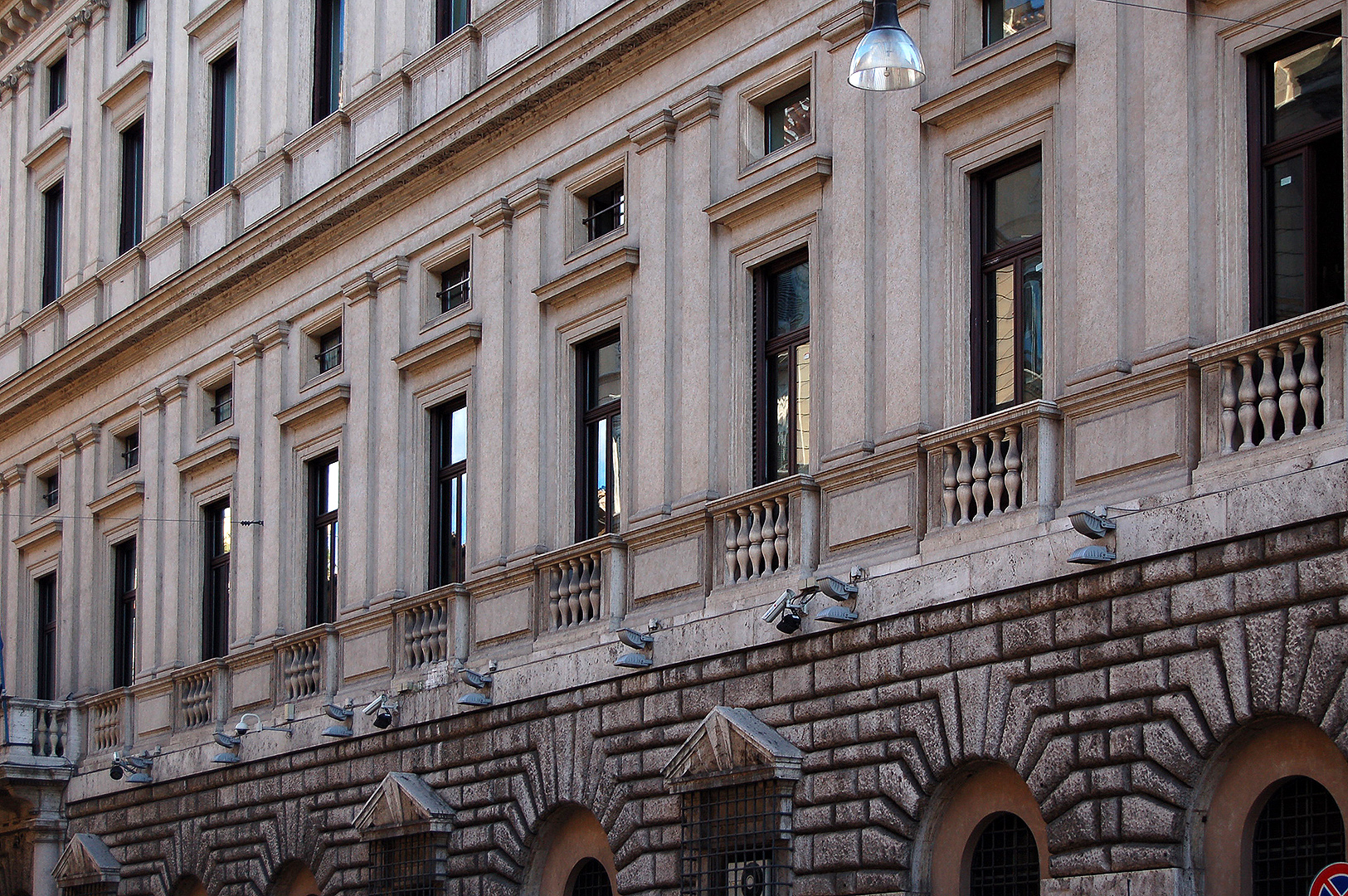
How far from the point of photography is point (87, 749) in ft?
92.7

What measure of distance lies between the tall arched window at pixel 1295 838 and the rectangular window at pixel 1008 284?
3.52m

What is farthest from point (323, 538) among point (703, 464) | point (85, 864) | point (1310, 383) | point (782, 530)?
point (1310, 383)

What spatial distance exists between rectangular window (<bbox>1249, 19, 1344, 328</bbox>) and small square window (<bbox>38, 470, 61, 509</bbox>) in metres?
21.3

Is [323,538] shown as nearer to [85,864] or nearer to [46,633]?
[85,864]

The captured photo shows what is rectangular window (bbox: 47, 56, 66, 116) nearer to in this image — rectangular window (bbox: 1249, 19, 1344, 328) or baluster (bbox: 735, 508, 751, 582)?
baluster (bbox: 735, 508, 751, 582)

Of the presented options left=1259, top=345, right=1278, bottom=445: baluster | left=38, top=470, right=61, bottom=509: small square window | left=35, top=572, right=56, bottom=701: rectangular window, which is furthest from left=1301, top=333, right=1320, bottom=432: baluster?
left=38, top=470, right=61, bottom=509: small square window

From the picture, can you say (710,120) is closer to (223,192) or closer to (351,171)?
(351,171)

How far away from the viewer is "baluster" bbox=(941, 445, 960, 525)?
49.5 ft

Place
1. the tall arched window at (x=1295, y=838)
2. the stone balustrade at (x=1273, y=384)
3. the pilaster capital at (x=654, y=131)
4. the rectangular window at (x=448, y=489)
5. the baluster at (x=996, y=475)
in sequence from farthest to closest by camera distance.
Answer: the rectangular window at (x=448, y=489) < the pilaster capital at (x=654, y=131) < the baluster at (x=996, y=475) < the tall arched window at (x=1295, y=838) < the stone balustrade at (x=1273, y=384)

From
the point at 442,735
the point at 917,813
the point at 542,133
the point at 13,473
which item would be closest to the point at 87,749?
the point at 13,473

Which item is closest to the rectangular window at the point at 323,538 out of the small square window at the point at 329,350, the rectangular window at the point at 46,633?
the small square window at the point at 329,350

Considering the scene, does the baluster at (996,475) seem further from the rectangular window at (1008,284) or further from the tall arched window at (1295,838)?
the tall arched window at (1295,838)

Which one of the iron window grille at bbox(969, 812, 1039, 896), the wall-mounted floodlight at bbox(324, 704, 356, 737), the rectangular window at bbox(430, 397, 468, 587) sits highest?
the rectangular window at bbox(430, 397, 468, 587)

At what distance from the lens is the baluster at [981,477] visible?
48.7 feet
